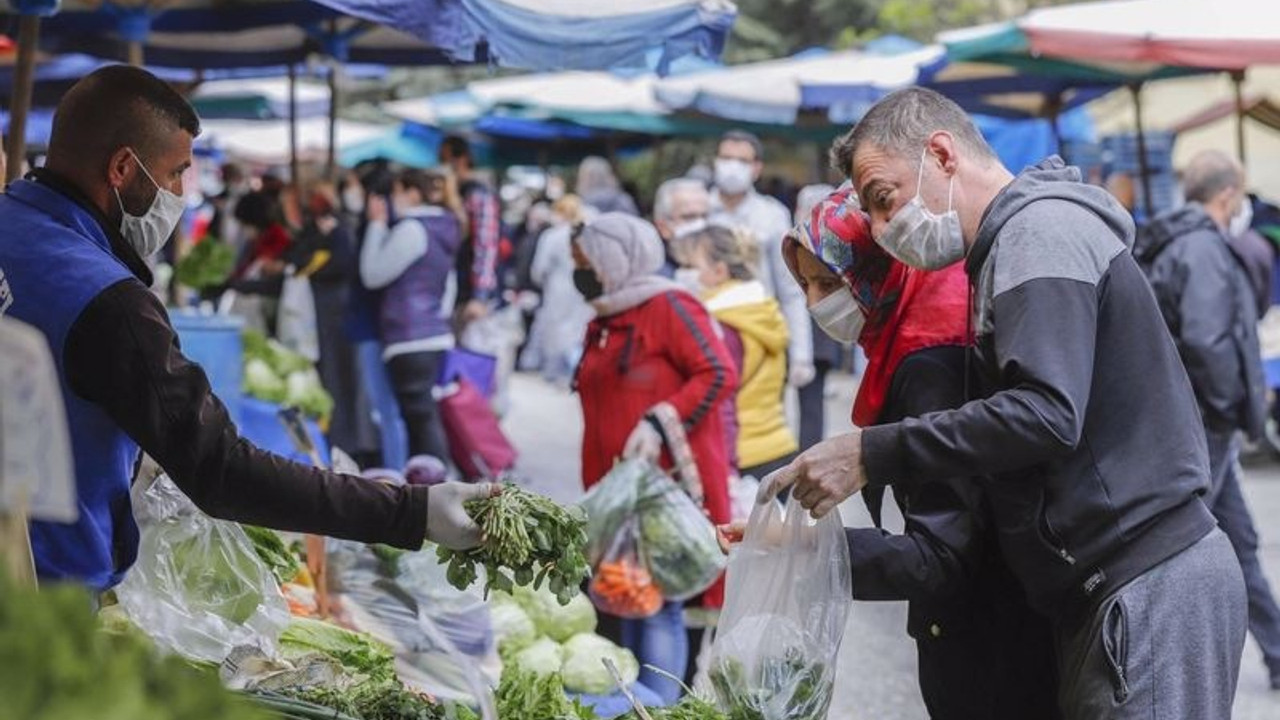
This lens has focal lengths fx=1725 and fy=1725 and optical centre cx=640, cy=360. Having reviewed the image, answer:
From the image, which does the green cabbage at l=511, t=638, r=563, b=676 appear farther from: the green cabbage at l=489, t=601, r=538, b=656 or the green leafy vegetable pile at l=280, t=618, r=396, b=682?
the green leafy vegetable pile at l=280, t=618, r=396, b=682

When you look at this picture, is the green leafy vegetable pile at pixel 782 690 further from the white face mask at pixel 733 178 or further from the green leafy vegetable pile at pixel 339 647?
the white face mask at pixel 733 178

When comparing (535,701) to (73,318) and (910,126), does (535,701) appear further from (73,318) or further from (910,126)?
(910,126)

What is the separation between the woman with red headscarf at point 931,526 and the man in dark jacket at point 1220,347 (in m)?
3.55

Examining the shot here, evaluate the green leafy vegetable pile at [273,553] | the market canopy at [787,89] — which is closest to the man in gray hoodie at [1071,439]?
the green leafy vegetable pile at [273,553]

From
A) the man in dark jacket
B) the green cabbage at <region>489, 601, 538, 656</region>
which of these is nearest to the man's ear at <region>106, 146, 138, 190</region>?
the green cabbage at <region>489, 601, 538, 656</region>

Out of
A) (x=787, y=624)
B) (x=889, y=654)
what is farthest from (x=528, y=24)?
(x=889, y=654)

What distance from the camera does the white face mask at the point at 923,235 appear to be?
336 centimetres

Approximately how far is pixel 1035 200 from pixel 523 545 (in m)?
1.16

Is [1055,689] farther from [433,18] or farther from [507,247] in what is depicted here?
[507,247]

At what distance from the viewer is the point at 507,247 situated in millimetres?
18406

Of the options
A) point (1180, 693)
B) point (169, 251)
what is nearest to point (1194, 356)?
point (1180, 693)

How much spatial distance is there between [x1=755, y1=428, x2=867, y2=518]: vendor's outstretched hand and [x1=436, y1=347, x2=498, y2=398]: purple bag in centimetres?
770

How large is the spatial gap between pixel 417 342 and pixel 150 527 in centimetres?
612

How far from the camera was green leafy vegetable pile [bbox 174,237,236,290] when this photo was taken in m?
9.15
